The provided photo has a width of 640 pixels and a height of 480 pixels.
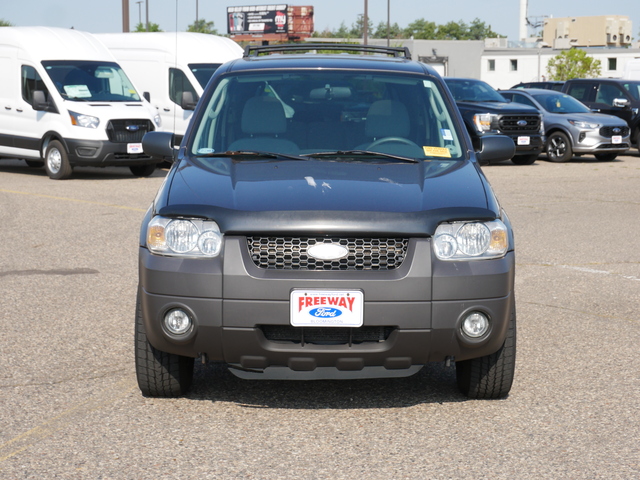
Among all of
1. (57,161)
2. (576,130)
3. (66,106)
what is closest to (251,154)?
(66,106)

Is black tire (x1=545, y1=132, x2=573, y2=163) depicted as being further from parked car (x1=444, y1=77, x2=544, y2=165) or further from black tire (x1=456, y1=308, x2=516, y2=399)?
black tire (x1=456, y1=308, x2=516, y2=399)

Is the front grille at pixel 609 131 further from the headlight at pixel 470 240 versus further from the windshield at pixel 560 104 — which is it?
the headlight at pixel 470 240

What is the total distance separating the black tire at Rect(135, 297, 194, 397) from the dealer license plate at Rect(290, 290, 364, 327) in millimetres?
797

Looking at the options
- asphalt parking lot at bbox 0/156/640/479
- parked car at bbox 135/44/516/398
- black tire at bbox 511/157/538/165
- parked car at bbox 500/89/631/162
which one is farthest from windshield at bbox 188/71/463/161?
parked car at bbox 500/89/631/162

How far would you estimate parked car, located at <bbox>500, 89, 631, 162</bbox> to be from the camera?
850 inches

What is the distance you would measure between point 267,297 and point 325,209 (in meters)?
0.46

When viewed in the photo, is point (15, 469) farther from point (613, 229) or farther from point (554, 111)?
point (554, 111)

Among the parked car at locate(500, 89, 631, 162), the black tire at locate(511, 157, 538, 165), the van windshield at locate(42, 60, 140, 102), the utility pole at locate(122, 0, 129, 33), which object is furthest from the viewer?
the utility pole at locate(122, 0, 129, 33)

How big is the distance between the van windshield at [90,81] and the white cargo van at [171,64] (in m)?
1.42

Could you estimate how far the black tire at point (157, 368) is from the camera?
465 centimetres

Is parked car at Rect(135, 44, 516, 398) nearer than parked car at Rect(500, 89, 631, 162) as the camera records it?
Yes

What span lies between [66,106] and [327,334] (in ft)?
43.2

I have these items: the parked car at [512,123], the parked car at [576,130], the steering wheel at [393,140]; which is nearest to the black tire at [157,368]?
the steering wheel at [393,140]

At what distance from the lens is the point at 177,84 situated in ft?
62.6
